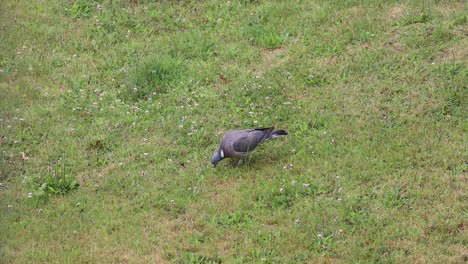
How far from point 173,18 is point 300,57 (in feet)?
7.32

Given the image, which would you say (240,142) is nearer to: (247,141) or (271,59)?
(247,141)

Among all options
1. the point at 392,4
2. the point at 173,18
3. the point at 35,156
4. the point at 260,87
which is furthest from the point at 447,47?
the point at 35,156

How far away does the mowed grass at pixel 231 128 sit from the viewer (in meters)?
7.05

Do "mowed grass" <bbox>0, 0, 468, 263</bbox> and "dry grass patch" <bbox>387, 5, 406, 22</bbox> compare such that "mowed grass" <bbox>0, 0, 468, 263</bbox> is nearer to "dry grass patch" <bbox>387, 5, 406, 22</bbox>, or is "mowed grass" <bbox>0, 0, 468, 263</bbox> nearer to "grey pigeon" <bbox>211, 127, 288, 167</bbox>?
"dry grass patch" <bbox>387, 5, 406, 22</bbox>

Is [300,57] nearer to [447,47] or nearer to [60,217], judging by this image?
[447,47]

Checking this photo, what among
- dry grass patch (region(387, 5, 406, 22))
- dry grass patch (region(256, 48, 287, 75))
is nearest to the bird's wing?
dry grass patch (region(256, 48, 287, 75))

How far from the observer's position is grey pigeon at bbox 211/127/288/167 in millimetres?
8039

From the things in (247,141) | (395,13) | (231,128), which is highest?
(395,13)

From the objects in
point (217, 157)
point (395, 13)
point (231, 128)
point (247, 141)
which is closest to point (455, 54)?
point (395, 13)

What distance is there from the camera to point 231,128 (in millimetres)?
8930

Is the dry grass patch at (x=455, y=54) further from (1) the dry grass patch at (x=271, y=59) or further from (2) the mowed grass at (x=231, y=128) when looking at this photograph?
(1) the dry grass patch at (x=271, y=59)

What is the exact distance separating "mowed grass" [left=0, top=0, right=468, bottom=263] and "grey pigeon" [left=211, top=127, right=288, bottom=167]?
19 centimetres

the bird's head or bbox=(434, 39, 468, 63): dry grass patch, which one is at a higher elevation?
bbox=(434, 39, 468, 63): dry grass patch

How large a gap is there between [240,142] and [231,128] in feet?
2.93
